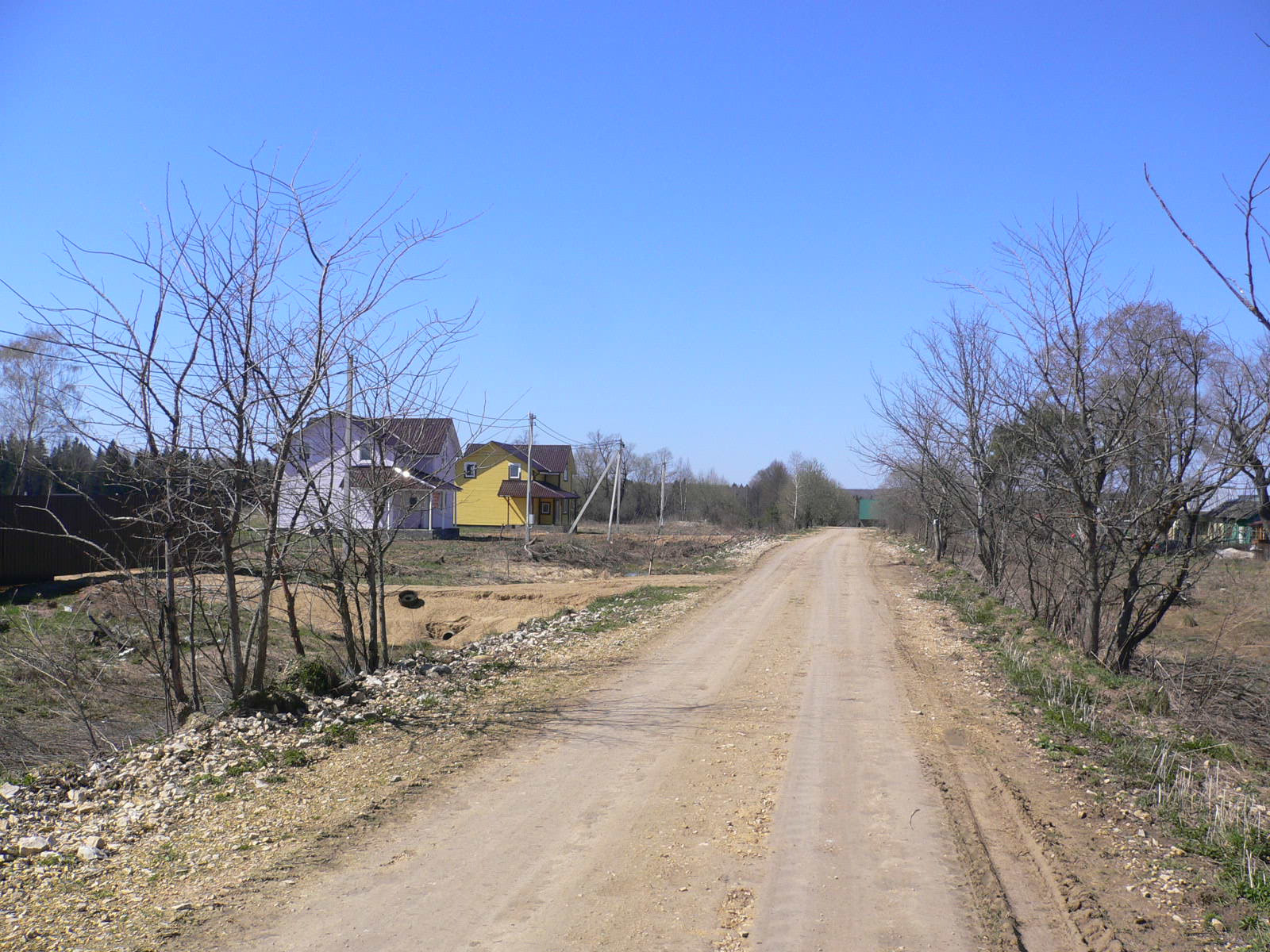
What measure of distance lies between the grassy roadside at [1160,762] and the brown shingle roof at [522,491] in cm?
4623

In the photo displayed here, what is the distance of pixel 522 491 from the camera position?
5703 centimetres

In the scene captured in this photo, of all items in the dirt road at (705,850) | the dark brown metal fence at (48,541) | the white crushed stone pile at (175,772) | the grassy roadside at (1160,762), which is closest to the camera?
the dirt road at (705,850)

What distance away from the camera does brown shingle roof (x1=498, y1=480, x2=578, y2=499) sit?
56.9 meters

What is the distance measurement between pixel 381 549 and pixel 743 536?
44.9 m

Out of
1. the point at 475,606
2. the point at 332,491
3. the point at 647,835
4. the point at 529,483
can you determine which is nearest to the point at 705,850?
the point at 647,835

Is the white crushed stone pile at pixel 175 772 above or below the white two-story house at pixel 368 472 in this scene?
below

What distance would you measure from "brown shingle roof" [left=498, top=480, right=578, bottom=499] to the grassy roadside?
1820 inches

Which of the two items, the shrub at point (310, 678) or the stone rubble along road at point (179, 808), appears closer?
the stone rubble along road at point (179, 808)

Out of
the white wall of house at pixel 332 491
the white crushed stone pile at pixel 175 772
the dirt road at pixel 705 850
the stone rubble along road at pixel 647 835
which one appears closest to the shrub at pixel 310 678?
the white crushed stone pile at pixel 175 772

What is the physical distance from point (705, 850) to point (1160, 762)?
371cm

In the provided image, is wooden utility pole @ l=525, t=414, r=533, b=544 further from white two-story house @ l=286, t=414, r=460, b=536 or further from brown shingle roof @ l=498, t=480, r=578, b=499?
white two-story house @ l=286, t=414, r=460, b=536

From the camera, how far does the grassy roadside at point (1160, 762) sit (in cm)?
457

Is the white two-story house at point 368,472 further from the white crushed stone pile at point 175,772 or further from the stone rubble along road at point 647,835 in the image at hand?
the stone rubble along road at point 647,835

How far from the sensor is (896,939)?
12.8 ft
